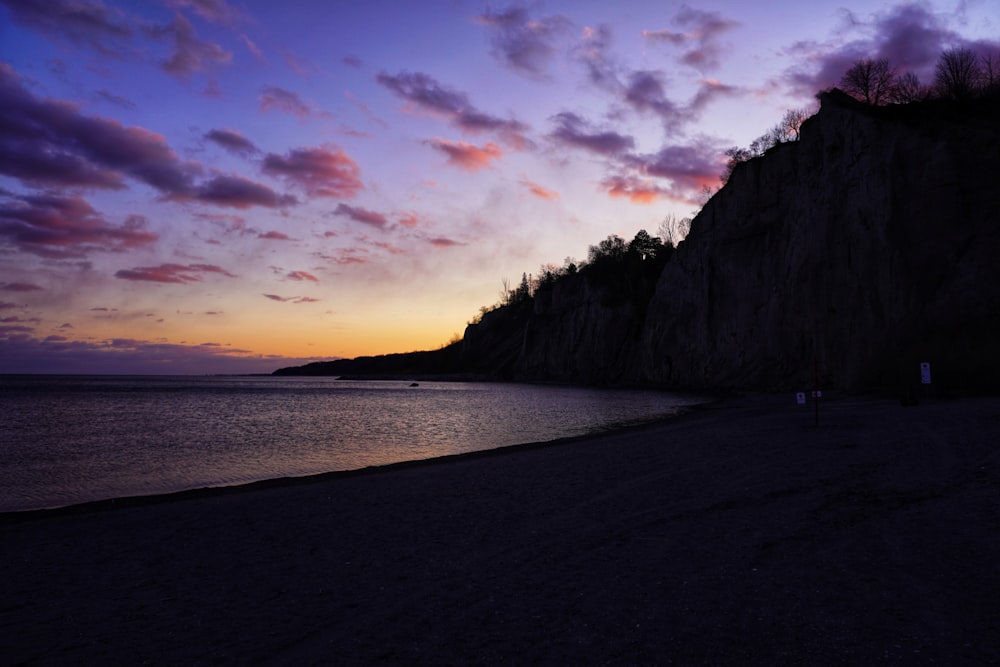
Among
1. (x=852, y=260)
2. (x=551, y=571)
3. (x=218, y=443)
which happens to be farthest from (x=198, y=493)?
(x=852, y=260)

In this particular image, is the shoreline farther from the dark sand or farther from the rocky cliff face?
the rocky cliff face

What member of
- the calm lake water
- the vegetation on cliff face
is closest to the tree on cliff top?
the vegetation on cliff face

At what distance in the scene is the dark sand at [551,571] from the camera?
5016 mm

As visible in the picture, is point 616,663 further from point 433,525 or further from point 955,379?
point 955,379

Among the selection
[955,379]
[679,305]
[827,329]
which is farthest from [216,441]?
[679,305]

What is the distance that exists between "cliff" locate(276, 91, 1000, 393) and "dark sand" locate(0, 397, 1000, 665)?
20586mm

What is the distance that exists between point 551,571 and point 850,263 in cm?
3937

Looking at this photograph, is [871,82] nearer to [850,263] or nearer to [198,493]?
[850,263]

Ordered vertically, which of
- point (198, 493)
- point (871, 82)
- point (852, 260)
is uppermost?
point (871, 82)

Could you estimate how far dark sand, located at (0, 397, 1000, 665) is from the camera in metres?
5.02

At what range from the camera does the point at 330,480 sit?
53.7ft

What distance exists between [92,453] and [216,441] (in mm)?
5315

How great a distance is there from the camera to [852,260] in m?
38.0

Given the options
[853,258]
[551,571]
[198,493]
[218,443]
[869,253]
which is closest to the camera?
[551,571]
